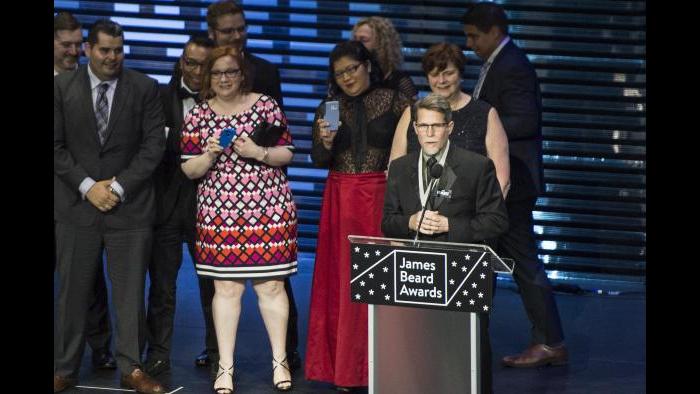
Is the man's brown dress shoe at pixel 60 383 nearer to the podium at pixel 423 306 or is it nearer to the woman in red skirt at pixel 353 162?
the woman in red skirt at pixel 353 162

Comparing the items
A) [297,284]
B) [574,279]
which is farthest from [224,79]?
[574,279]

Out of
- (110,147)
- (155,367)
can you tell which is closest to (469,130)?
(110,147)

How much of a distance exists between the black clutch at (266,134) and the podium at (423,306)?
136 centimetres

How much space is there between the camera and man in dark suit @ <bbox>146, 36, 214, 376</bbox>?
22.6ft

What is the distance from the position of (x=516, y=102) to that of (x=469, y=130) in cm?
93

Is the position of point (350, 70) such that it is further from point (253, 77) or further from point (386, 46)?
point (253, 77)

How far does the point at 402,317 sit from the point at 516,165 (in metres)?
2.04

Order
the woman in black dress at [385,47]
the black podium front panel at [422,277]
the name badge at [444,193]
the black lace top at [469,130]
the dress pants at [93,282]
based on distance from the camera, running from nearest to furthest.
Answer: the black podium front panel at [422,277] < the name badge at [444,193] < the black lace top at [469,130] < the dress pants at [93,282] < the woman in black dress at [385,47]

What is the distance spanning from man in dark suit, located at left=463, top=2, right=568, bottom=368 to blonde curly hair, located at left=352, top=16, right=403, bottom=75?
0.50m

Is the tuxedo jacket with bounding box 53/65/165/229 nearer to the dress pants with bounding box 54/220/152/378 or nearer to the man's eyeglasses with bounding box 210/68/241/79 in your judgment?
the dress pants with bounding box 54/220/152/378

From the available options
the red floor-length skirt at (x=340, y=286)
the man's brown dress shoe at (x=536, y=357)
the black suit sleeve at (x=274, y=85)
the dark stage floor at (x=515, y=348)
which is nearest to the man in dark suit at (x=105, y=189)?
the dark stage floor at (x=515, y=348)

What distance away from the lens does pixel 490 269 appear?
5117 millimetres

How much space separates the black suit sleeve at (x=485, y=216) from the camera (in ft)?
18.3

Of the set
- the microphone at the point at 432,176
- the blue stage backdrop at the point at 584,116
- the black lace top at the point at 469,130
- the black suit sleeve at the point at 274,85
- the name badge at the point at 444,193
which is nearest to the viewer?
the microphone at the point at 432,176
